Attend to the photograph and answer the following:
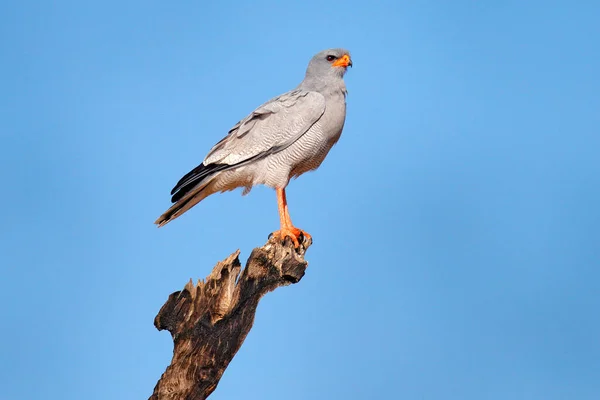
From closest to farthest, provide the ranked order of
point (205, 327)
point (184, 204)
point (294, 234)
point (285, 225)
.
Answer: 1. point (205, 327)
2. point (294, 234)
3. point (285, 225)
4. point (184, 204)

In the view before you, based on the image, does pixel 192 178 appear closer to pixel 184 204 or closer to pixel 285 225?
pixel 184 204

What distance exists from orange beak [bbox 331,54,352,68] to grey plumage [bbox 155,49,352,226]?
0.31m

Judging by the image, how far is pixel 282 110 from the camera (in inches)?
388

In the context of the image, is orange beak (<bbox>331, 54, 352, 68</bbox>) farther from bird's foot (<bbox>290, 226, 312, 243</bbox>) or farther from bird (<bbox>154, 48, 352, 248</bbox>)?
bird's foot (<bbox>290, 226, 312, 243</bbox>)

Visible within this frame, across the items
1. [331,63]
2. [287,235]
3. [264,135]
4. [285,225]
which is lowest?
[287,235]

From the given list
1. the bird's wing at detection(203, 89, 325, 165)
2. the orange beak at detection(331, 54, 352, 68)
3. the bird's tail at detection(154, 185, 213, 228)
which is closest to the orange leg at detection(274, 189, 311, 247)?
the bird's wing at detection(203, 89, 325, 165)

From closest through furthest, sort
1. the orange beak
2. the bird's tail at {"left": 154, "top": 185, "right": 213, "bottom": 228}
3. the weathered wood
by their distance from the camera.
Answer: the weathered wood → the bird's tail at {"left": 154, "top": 185, "right": 213, "bottom": 228} → the orange beak

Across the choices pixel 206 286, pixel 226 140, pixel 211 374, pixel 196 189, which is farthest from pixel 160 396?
pixel 226 140

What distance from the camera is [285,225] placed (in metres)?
9.52

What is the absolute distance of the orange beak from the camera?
10.2 meters

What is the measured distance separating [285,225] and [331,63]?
2.39 meters

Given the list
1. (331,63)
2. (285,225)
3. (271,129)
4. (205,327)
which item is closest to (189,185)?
(271,129)

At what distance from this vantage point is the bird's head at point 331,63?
10.2 metres

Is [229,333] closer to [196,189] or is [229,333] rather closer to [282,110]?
[196,189]
